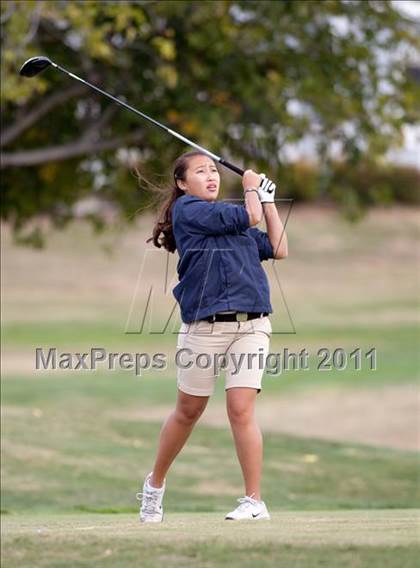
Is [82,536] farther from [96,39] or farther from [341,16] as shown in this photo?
[341,16]

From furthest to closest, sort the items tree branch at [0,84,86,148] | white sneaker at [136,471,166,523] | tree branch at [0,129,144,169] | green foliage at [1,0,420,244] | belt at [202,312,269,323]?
1. tree branch at [0,84,86,148]
2. tree branch at [0,129,144,169]
3. green foliage at [1,0,420,244]
4. white sneaker at [136,471,166,523]
5. belt at [202,312,269,323]

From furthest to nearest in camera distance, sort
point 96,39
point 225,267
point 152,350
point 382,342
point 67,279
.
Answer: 1. point 67,279
2. point 382,342
3. point 152,350
4. point 96,39
5. point 225,267

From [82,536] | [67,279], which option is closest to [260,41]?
[82,536]

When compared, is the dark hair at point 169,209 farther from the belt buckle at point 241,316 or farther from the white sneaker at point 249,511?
the white sneaker at point 249,511

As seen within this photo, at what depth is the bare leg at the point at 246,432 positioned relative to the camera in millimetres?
7133

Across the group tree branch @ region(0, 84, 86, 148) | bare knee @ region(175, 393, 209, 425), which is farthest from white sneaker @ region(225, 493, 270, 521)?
tree branch @ region(0, 84, 86, 148)

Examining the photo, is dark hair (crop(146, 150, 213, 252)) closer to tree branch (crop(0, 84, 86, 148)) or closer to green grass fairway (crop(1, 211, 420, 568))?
green grass fairway (crop(1, 211, 420, 568))

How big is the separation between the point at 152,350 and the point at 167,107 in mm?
11491

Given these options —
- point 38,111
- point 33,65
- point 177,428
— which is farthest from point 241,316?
point 38,111

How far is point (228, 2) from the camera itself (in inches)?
609

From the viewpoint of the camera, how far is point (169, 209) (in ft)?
24.7

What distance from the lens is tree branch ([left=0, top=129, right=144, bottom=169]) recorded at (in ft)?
54.5

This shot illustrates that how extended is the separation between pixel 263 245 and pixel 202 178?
477 mm

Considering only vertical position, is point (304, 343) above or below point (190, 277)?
above
